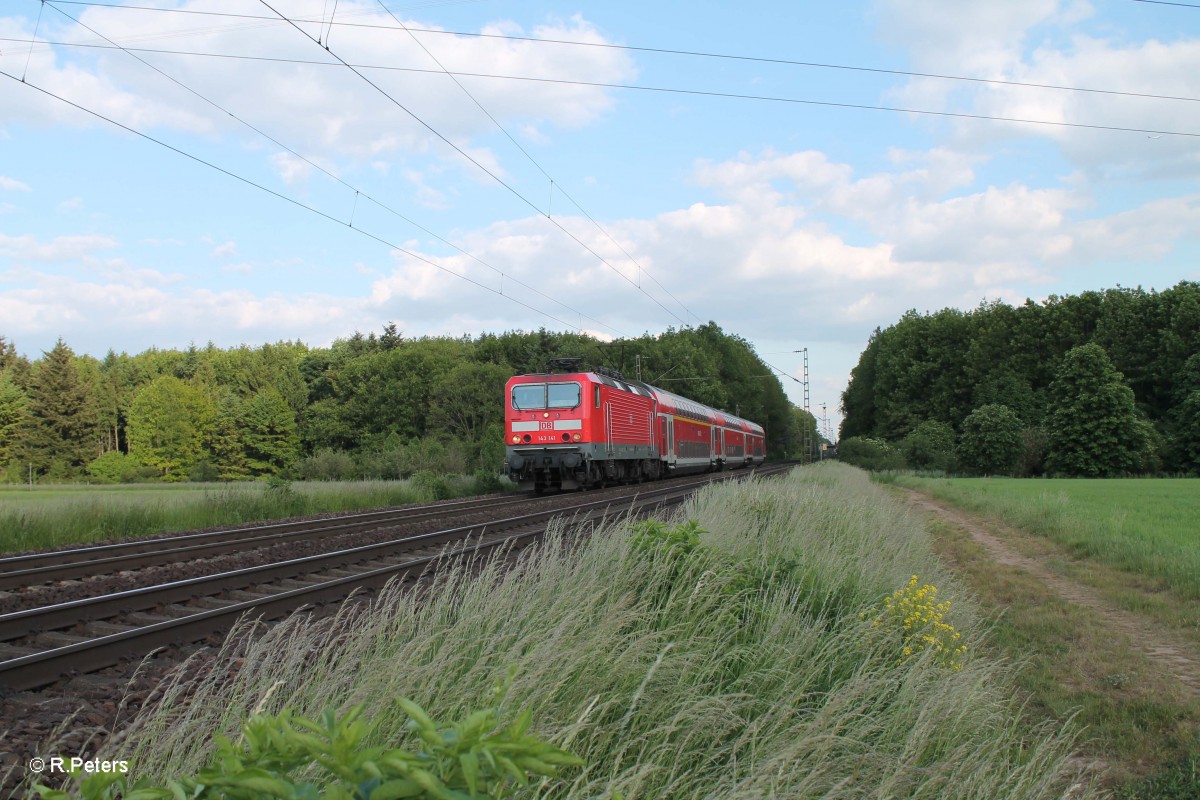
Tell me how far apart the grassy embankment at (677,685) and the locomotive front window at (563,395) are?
54.9 ft

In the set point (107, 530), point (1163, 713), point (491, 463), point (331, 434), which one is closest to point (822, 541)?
point (1163, 713)

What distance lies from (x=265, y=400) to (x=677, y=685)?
74713mm

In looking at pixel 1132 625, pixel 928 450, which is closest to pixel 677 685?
pixel 1132 625

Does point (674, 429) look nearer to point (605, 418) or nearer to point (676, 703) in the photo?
point (605, 418)

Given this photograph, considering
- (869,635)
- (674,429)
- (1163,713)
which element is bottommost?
(1163,713)

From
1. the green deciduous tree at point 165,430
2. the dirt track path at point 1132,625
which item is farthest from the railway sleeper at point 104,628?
the green deciduous tree at point 165,430

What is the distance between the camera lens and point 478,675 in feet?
12.6

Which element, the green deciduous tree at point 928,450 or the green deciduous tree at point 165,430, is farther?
the green deciduous tree at point 165,430

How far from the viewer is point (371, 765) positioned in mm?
1396

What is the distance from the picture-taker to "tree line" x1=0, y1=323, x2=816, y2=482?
62656 mm

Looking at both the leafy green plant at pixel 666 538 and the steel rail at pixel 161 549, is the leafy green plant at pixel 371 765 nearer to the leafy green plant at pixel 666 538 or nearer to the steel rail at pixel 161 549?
the leafy green plant at pixel 666 538

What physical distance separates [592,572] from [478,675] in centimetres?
244

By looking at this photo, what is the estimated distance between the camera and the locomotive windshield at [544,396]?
2413 centimetres

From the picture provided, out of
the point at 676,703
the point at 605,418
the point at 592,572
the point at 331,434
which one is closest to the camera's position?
the point at 676,703
